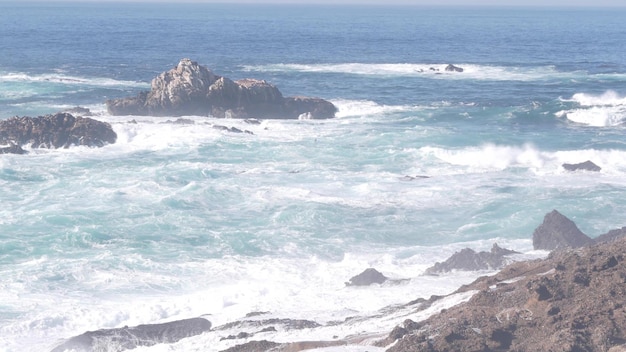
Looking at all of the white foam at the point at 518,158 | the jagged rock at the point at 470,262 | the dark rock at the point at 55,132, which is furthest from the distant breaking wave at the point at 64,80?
the jagged rock at the point at 470,262

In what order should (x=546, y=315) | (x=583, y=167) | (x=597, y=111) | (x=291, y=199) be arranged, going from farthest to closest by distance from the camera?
(x=597, y=111) → (x=583, y=167) → (x=291, y=199) → (x=546, y=315)

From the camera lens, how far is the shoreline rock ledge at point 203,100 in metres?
48.1

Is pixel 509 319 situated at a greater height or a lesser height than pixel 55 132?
greater

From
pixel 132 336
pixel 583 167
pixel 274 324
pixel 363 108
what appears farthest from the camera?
pixel 363 108

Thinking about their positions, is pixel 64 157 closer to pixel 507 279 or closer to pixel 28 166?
pixel 28 166

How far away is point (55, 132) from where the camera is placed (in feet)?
134

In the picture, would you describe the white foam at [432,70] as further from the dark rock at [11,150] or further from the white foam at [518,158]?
the dark rock at [11,150]

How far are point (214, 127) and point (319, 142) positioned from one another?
581 centimetres

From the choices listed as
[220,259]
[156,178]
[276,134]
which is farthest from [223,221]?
[276,134]

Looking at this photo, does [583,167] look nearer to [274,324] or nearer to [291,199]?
[291,199]

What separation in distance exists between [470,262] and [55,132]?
931 inches

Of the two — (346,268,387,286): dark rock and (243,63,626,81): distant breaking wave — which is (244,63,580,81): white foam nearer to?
(243,63,626,81): distant breaking wave

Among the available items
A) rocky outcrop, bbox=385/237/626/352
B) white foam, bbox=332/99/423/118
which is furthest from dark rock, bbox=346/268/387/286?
white foam, bbox=332/99/423/118

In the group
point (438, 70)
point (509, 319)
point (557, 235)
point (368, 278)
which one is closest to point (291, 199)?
point (368, 278)
